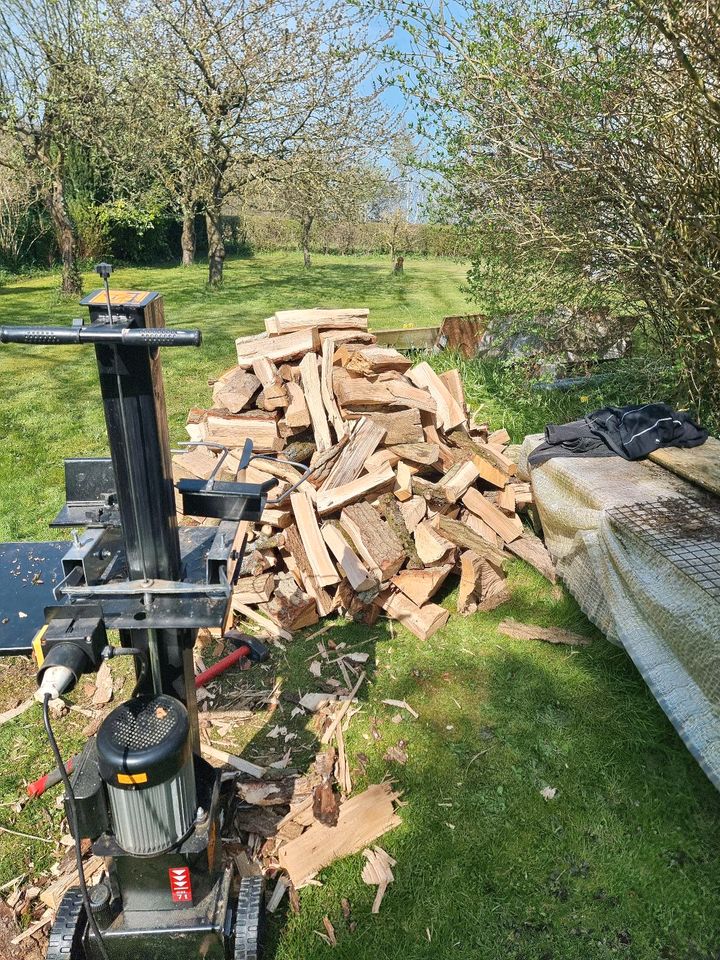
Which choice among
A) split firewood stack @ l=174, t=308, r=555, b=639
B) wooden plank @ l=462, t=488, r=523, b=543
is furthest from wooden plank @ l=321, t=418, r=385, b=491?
wooden plank @ l=462, t=488, r=523, b=543

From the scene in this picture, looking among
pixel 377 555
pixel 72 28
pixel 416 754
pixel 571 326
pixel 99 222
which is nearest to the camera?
pixel 416 754

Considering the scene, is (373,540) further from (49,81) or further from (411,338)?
(49,81)

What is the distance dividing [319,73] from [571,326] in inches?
472

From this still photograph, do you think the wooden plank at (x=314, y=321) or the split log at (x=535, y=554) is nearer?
the split log at (x=535, y=554)

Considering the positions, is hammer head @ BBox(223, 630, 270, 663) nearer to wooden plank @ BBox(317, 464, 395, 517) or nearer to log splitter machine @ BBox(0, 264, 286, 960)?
wooden plank @ BBox(317, 464, 395, 517)

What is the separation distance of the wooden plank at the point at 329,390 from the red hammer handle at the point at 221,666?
1.91 m

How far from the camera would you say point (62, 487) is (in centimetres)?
656

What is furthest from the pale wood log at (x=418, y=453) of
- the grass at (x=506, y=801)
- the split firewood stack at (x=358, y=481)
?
the grass at (x=506, y=801)

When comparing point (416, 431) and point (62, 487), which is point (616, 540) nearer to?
point (416, 431)

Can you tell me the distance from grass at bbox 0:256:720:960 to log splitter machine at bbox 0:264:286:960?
680mm

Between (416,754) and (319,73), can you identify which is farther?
(319,73)

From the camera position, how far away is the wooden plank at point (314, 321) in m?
6.38

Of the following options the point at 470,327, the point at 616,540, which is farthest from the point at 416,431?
the point at 470,327

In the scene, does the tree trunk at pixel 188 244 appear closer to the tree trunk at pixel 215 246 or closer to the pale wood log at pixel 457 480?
the tree trunk at pixel 215 246
